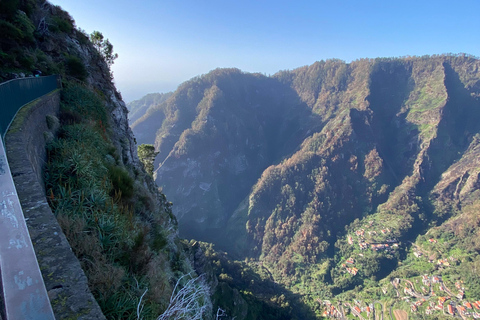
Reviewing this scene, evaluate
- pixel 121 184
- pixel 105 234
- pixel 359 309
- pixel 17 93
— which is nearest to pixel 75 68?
pixel 17 93

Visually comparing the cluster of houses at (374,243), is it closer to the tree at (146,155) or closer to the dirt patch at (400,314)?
the dirt patch at (400,314)

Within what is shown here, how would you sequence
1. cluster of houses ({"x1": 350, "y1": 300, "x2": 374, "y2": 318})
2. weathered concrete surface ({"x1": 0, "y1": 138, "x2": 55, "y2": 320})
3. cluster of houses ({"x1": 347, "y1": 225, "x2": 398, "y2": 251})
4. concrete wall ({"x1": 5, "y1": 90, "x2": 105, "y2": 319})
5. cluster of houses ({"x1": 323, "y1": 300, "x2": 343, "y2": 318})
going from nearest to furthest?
weathered concrete surface ({"x1": 0, "y1": 138, "x2": 55, "y2": 320}) → concrete wall ({"x1": 5, "y1": 90, "x2": 105, "y2": 319}) → cluster of houses ({"x1": 323, "y1": 300, "x2": 343, "y2": 318}) → cluster of houses ({"x1": 350, "y1": 300, "x2": 374, "y2": 318}) → cluster of houses ({"x1": 347, "y1": 225, "x2": 398, "y2": 251})

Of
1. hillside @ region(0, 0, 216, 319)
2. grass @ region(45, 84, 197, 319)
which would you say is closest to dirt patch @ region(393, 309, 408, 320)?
hillside @ region(0, 0, 216, 319)

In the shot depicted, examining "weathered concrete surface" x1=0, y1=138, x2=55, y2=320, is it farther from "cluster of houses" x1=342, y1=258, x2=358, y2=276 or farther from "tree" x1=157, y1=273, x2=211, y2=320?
"cluster of houses" x1=342, y1=258, x2=358, y2=276

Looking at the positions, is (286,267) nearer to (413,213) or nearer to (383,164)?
(413,213)

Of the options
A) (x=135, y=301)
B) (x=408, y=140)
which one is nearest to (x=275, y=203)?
(x=408, y=140)

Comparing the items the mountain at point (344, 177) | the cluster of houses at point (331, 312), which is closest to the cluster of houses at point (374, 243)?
the mountain at point (344, 177)

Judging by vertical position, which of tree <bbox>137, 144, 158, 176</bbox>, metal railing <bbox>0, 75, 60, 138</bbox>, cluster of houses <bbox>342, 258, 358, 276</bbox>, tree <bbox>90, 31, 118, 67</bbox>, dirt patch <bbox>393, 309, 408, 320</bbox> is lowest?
cluster of houses <bbox>342, 258, 358, 276</bbox>

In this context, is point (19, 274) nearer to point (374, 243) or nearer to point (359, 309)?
point (359, 309)

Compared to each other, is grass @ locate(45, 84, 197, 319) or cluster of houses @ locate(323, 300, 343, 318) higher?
grass @ locate(45, 84, 197, 319)
